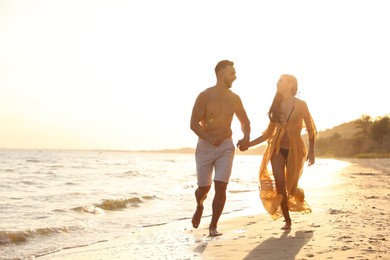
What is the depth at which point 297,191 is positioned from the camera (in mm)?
7172

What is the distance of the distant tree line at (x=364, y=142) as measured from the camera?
266 ft

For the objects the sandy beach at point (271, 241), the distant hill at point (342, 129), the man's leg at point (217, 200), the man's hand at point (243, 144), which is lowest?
the sandy beach at point (271, 241)

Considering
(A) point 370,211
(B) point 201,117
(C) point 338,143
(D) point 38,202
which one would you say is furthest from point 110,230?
(C) point 338,143

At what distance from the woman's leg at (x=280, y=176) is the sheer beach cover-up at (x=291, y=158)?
6 centimetres

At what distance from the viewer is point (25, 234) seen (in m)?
8.42

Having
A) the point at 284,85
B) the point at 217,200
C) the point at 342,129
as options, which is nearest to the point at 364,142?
the point at 342,129

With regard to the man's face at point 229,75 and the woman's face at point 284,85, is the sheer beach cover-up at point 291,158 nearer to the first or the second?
the woman's face at point 284,85

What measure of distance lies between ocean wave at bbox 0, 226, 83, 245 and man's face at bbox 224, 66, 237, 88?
4.28m

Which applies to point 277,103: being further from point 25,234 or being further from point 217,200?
point 25,234

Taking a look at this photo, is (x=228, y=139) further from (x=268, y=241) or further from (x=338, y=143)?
(x=338, y=143)

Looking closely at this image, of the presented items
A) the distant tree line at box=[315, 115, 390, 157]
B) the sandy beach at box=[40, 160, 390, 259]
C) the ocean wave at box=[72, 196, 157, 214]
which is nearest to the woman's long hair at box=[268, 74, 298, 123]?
the sandy beach at box=[40, 160, 390, 259]

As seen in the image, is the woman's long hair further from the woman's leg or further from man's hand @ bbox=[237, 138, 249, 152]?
man's hand @ bbox=[237, 138, 249, 152]

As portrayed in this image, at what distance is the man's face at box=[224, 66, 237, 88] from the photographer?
21.7ft

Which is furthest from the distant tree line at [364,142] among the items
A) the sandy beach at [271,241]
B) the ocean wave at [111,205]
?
the sandy beach at [271,241]
